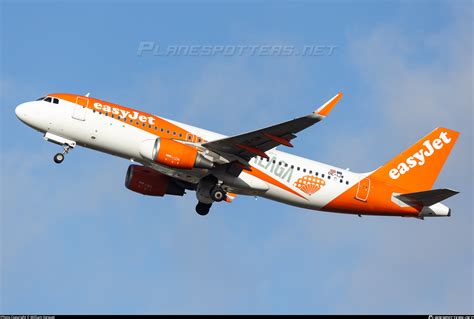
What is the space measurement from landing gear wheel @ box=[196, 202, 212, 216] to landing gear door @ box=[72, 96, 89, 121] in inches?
361

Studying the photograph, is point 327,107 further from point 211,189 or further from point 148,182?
point 148,182

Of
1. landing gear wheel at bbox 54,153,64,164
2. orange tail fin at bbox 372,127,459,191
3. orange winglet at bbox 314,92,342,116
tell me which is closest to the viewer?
orange winglet at bbox 314,92,342,116

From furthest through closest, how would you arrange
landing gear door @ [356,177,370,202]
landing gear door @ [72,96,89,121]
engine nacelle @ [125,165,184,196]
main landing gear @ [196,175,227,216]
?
engine nacelle @ [125,165,184,196]
landing gear door @ [356,177,370,202]
main landing gear @ [196,175,227,216]
landing gear door @ [72,96,89,121]

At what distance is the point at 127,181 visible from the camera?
160 feet

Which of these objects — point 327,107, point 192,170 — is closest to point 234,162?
point 192,170

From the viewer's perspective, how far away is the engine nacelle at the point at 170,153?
140 ft

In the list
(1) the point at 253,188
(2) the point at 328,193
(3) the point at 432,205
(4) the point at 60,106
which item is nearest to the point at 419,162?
(3) the point at 432,205

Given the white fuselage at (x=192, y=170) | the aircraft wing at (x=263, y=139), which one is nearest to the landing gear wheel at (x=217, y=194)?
the white fuselage at (x=192, y=170)

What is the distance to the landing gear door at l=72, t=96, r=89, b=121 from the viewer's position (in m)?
43.7

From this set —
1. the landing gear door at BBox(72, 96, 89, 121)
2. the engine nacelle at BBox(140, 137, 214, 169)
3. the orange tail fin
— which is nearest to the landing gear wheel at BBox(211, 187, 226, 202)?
the engine nacelle at BBox(140, 137, 214, 169)

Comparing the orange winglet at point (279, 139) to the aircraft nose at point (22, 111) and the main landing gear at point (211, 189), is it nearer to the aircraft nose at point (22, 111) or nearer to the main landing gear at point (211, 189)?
the main landing gear at point (211, 189)

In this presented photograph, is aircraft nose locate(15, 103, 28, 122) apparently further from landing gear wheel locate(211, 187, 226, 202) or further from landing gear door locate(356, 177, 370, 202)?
landing gear door locate(356, 177, 370, 202)

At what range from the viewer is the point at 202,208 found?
162 ft

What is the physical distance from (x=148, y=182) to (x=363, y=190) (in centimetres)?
1188
